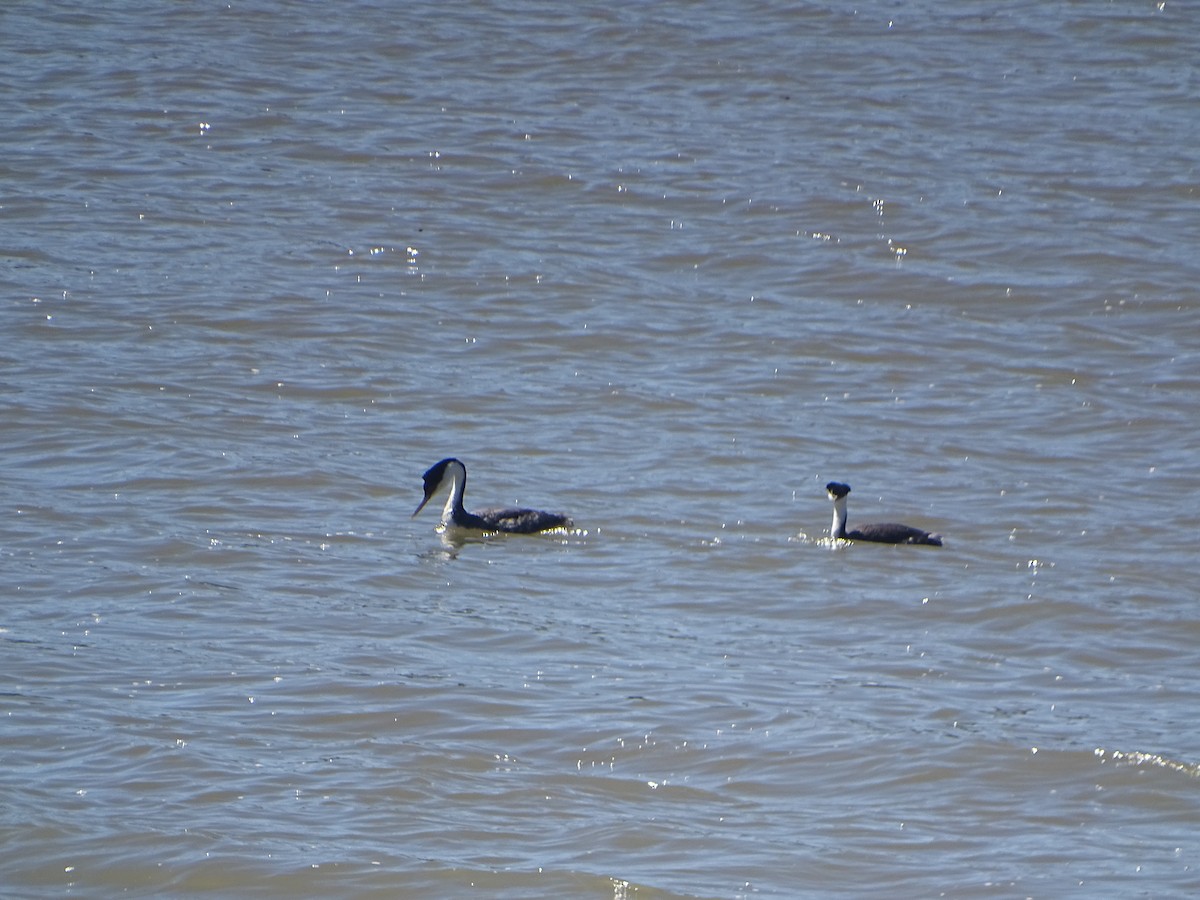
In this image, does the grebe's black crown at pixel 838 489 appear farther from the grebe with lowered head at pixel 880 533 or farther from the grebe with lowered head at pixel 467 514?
the grebe with lowered head at pixel 467 514

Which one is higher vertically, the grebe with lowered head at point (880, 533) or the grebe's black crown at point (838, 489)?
the grebe's black crown at point (838, 489)

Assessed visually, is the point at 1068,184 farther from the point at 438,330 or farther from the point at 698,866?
the point at 698,866

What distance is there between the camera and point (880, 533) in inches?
426

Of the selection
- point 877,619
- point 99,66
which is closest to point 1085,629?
point 877,619

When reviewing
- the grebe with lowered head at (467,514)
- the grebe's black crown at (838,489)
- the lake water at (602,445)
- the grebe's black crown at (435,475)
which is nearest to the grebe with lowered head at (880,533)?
the grebe's black crown at (838,489)

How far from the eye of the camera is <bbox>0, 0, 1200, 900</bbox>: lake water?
6664 mm

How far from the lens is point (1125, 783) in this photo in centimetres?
687

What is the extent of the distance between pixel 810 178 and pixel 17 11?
431 inches

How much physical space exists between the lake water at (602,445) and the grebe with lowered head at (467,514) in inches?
5.1

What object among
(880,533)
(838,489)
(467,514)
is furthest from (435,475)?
(880,533)

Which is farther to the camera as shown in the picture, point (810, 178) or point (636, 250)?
point (810, 178)

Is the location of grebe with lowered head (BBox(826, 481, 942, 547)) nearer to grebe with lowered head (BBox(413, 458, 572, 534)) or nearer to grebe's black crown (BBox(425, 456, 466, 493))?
grebe with lowered head (BBox(413, 458, 572, 534))

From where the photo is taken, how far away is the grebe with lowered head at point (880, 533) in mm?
10780

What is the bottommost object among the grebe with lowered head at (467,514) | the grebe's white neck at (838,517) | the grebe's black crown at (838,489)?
the grebe with lowered head at (467,514)
